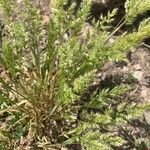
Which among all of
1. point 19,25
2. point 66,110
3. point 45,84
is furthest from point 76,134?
point 19,25

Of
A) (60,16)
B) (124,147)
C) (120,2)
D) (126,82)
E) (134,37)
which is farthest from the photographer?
(120,2)

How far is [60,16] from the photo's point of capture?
1.75 metres

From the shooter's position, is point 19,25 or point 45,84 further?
point 45,84

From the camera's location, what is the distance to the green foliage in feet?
5.69

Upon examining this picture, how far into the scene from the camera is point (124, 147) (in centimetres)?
208

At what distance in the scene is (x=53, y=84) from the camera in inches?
77.7

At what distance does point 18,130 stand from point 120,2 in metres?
1.01

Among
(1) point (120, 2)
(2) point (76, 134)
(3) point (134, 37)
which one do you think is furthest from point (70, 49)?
(1) point (120, 2)

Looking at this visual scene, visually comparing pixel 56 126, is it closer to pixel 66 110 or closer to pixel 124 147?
pixel 66 110

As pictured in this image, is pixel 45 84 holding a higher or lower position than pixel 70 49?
lower

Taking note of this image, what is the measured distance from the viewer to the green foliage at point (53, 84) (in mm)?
1733

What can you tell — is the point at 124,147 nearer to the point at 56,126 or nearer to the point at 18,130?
the point at 56,126

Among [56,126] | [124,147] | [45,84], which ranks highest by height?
[45,84]

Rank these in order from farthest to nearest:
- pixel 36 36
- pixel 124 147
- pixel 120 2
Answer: pixel 120 2 < pixel 124 147 < pixel 36 36
